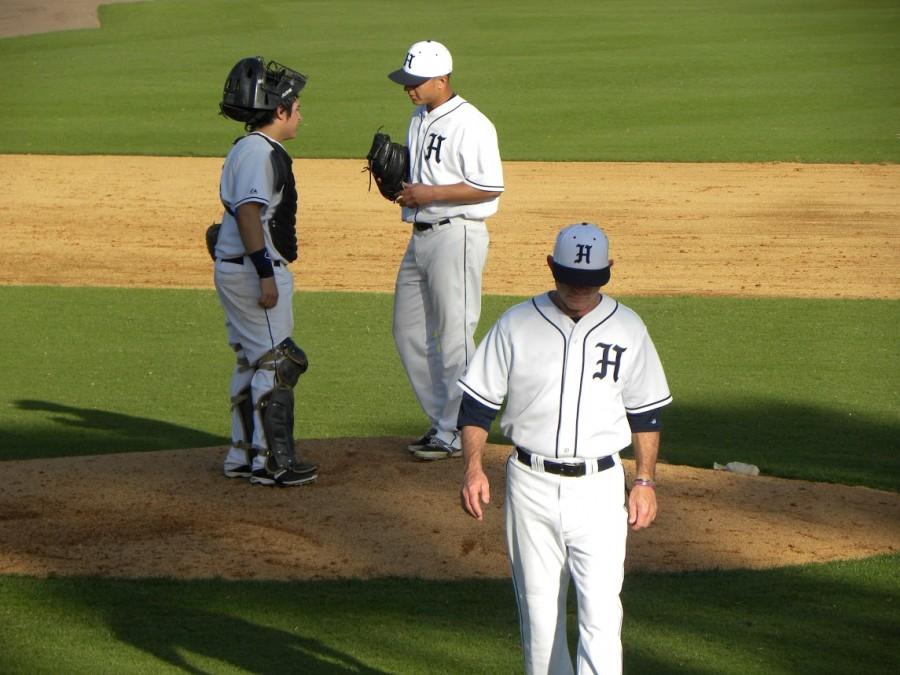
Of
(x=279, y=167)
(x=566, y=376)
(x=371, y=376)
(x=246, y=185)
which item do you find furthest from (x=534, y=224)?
(x=566, y=376)

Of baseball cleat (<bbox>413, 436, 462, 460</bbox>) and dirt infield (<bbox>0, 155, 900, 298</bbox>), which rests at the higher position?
dirt infield (<bbox>0, 155, 900, 298</bbox>)

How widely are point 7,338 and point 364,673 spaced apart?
7304 millimetres

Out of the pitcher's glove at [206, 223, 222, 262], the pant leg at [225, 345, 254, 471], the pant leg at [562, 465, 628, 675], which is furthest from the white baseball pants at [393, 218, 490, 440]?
the pant leg at [562, 465, 628, 675]

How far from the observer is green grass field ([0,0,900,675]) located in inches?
212

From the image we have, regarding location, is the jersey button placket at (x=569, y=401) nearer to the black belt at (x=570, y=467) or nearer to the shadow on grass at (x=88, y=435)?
the black belt at (x=570, y=467)

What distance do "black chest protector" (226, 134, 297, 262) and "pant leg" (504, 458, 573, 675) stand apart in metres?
2.93

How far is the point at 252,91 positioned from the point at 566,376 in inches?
121

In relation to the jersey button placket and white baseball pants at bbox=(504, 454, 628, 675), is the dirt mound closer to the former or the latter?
white baseball pants at bbox=(504, 454, 628, 675)

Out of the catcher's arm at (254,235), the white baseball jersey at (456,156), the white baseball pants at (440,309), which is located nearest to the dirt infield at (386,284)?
the white baseball pants at (440,309)

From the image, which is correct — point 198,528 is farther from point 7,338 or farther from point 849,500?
point 7,338

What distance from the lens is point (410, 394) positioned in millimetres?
9773

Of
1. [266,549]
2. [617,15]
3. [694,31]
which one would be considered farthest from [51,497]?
[617,15]

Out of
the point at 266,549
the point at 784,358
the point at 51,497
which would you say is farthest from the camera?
the point at 784,358

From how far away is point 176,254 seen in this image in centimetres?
1543
